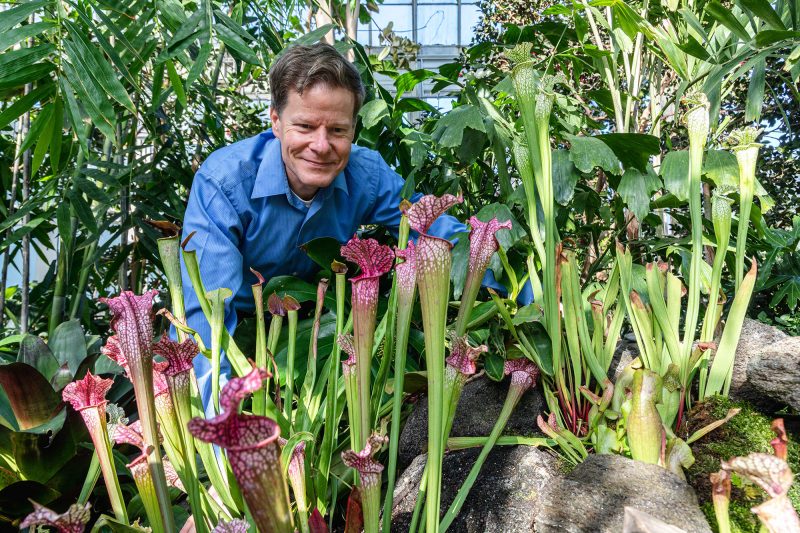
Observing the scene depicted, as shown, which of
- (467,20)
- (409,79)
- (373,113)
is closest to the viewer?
(373,113)

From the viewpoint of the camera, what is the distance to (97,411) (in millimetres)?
614

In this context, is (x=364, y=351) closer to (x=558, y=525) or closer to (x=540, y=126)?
(x=558, y=525)

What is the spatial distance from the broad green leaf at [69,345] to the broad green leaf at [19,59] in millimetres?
515

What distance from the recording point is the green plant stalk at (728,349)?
95 cm

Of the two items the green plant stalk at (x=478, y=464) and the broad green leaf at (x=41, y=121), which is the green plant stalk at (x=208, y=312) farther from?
the broad green leaf at (x=41, y=121)

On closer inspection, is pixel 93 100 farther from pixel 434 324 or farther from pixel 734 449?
pixel 734 449

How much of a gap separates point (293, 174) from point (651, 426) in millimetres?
933

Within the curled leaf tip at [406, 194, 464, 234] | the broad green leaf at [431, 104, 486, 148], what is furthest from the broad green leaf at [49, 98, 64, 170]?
the curled leaf tip at [406, 194, 464, 234]

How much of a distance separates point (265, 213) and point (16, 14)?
594mm

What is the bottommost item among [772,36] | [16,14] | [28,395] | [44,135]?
[28,395]

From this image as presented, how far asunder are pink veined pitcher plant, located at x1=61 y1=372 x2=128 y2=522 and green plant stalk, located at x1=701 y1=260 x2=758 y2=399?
0.86 metres

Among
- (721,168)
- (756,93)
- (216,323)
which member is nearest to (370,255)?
(216,323)

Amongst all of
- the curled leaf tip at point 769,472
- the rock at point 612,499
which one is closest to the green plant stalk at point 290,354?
the rock at point 612,499

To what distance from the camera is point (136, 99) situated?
2223 mm
